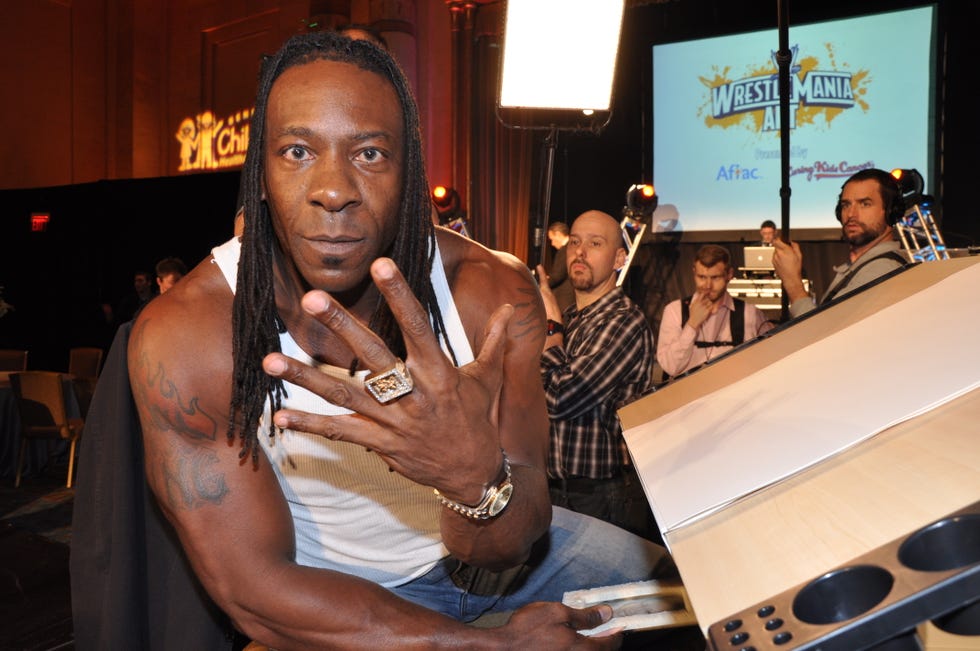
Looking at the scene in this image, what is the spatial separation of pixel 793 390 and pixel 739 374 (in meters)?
0.28

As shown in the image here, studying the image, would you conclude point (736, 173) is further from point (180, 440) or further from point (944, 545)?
point (944, 545)

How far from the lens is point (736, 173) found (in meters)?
7.13

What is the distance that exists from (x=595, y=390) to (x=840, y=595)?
254 cm

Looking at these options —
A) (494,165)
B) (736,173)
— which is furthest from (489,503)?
(494,165)

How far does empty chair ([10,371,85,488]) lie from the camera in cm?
572

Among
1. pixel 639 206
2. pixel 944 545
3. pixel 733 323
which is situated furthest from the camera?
pixel 639 206

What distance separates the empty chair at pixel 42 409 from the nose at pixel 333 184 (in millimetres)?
5260

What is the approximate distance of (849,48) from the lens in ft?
21.6

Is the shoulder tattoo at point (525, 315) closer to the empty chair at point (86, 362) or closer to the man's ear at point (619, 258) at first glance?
the man's ear at point (619, 258)

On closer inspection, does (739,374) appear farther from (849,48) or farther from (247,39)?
(247,39)

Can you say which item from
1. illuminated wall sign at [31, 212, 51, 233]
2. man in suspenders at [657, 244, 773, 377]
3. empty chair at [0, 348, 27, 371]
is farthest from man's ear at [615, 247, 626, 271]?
illuminated wall sign at [31, 212, 51, 233]

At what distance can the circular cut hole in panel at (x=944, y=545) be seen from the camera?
53 cm

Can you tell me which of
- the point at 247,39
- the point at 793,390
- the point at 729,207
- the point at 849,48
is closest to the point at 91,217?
the point at 247,39

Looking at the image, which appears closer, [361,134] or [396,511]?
[361,134]
